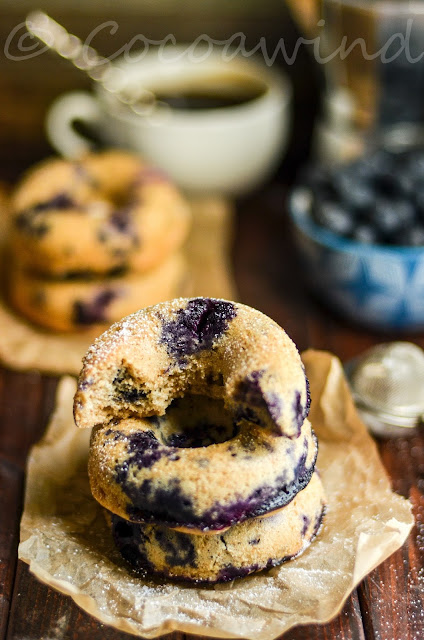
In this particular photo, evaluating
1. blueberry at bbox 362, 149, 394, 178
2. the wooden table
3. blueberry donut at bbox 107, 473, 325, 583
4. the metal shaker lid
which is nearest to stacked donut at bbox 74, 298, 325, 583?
blueberry donut at bbox 107, 473, 325, 583

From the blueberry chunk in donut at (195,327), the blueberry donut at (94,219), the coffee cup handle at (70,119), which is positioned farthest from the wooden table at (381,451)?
the coffee cup handle at (70,119)

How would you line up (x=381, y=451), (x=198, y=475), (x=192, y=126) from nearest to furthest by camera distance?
(x=198, y=475) < (x=381, y=451) < (x=192, y=126)

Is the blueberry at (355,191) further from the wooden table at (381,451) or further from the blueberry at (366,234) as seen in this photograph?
the wooden table at (381,451)

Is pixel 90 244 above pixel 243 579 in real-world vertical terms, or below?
above

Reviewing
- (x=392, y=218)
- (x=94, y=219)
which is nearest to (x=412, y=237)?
(x=392, y=218)

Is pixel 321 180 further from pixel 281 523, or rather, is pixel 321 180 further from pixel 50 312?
pixel 281 523

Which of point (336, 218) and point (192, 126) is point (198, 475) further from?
point (192, 126)

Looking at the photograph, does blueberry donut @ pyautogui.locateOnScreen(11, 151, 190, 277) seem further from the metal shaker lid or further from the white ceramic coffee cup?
the metal shaker lid
